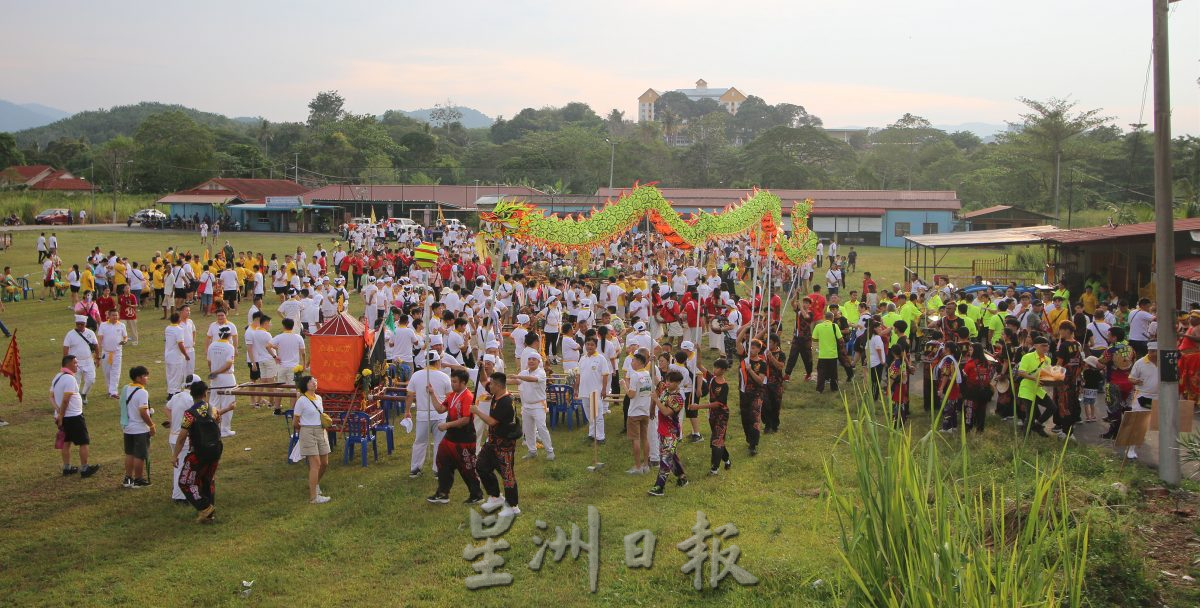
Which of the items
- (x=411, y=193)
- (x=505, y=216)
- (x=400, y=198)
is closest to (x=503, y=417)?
(x=505, y=216)

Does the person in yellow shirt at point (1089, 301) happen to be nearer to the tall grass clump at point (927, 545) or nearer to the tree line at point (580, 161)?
the tall grass clump at point (927, 545)

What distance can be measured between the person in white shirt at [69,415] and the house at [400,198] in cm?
4319

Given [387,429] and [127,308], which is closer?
[387,429]

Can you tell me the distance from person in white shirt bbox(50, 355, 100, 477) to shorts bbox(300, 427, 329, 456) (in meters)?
2.79

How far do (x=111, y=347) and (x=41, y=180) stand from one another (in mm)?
66304

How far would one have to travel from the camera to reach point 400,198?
Result: 2217 inches

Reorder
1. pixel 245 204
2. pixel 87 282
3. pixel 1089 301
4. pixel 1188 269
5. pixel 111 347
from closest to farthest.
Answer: pixel 111 347, pixel 1188 269, pixel 1089 301, pixel 87 282, pixel 245 204

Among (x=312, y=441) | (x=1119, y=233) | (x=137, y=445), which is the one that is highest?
(x=1119, y=233)

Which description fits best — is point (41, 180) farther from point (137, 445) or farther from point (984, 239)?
point (137, 445)

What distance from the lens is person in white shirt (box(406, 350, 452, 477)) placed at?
10.3m

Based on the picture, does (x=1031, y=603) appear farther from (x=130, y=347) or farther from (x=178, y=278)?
(x=178, y=278)

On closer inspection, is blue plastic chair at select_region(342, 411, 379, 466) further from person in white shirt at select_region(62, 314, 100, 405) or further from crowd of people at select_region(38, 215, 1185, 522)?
person in white shirt at select_region(62, 314, 100, 405)

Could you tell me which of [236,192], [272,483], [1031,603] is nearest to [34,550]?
[272,483]

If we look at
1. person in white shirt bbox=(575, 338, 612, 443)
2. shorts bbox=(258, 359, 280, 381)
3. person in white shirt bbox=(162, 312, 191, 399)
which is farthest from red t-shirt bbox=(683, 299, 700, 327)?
person in white shirt bbox=(162, 312, 191, 399)
